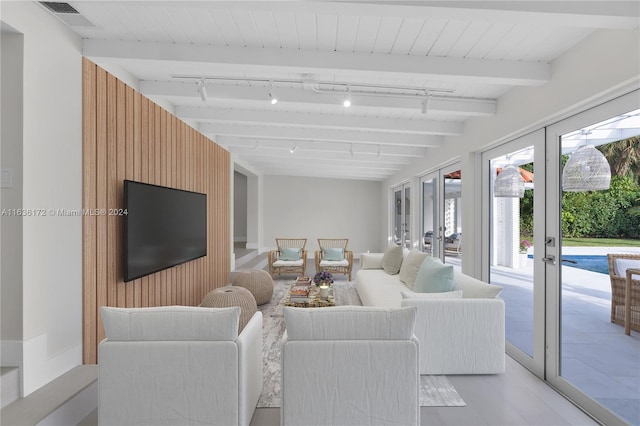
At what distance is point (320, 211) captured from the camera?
35.0ft

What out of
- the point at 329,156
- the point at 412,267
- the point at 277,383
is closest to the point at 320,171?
the point at 329,156

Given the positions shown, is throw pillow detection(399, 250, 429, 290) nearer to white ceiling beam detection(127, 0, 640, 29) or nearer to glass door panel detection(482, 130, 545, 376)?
glass door panel detection(482, 130, 545, 376)

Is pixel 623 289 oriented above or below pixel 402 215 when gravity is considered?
below

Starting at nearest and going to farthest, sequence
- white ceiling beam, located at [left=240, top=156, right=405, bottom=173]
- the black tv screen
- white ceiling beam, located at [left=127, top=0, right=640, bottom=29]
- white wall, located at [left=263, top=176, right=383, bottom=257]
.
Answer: white ceiling beam, located at [left=127, top=0, right=640, bottom=29], the black tv screen, white ceiling beam, located at [left=240, top=156, right=405, bottom=173], white wall, located at [left=263, top=176, right=383, bottom=257]

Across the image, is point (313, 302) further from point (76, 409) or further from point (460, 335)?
point (76, 409)

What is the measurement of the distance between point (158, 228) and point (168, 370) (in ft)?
6.40

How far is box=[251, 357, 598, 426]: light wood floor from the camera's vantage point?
2.22m

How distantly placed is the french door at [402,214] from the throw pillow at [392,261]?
2278 millimetres

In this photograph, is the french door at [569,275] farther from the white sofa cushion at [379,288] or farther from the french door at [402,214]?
the french door at [402,214]

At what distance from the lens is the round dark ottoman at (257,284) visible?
4.80 meters

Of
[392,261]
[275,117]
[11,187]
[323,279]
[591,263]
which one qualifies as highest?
[275,117]

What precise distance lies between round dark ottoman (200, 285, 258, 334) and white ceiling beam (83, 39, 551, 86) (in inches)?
92.1

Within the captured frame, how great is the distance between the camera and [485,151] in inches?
161

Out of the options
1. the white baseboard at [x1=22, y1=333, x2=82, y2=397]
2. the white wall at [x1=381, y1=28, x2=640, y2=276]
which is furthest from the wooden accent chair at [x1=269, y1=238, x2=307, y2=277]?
the white baseboard at [x1=22, y1=333, x2=82, y2=397]
